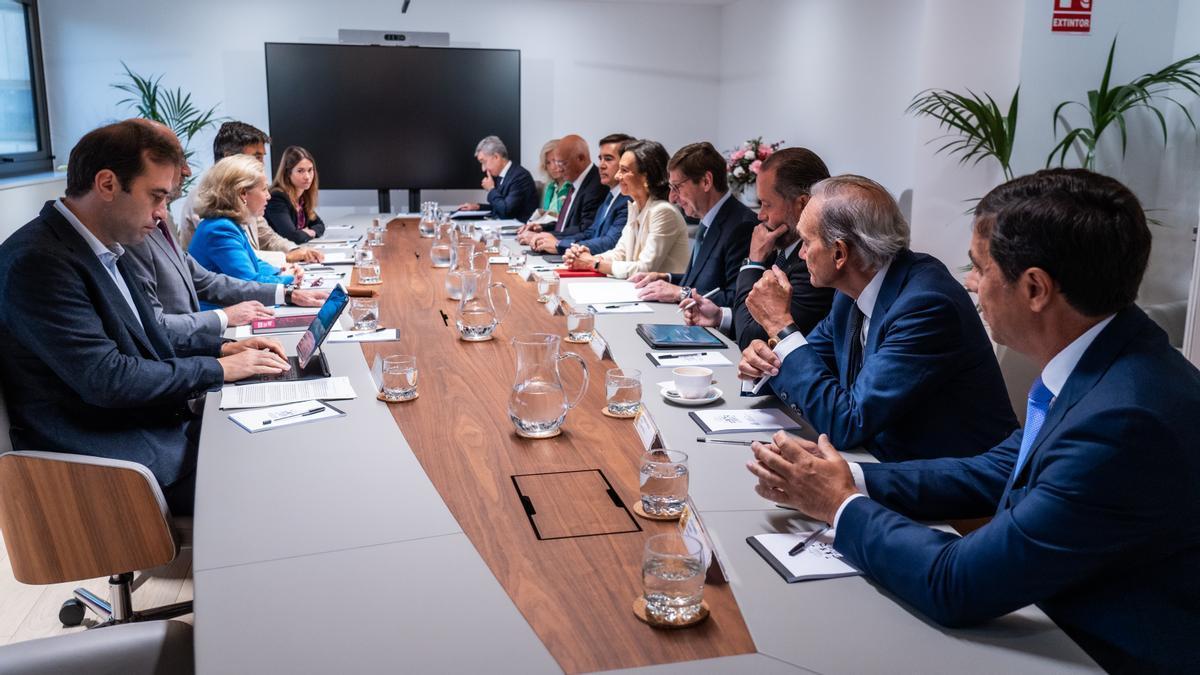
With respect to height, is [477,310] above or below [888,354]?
below

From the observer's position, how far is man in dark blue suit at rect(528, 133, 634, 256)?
215 inches

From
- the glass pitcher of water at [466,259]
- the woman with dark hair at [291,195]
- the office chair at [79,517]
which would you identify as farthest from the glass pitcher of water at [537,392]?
the woman with dark hair at [291,195]

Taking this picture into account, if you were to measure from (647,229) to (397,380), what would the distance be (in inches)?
105

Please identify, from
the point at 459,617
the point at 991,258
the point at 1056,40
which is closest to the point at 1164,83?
the point at 1056,40

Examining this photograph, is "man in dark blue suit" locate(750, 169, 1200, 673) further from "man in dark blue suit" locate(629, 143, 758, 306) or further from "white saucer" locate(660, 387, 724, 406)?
"man in dark blue suit" locate(629, 143, 758, 306)

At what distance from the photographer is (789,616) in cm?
133

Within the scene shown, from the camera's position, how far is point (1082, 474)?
→ 1252 mm

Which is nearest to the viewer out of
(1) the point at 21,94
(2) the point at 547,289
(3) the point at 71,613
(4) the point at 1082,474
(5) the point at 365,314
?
(4) the point at 1082,474

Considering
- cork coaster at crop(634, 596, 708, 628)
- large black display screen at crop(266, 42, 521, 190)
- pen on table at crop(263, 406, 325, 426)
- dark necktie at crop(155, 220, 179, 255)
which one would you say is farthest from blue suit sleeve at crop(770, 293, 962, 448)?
large black display screen at crop(266, 42, 521, 190)

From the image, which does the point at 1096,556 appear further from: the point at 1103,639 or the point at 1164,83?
the point at 1164,83

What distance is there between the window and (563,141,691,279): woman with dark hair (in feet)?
16.2

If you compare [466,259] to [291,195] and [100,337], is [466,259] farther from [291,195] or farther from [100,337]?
[100,337]

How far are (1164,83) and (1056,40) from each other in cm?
53

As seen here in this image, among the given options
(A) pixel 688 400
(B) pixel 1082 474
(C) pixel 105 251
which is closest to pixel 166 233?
(C) pixel 105 251
